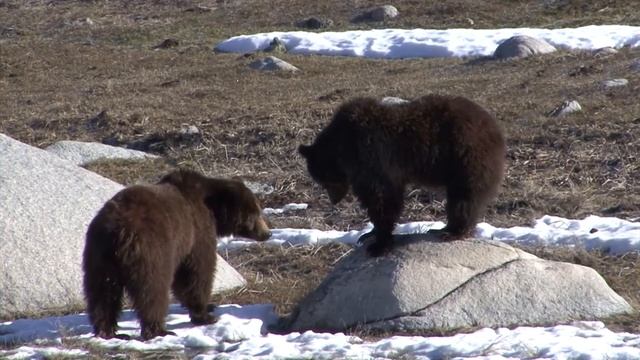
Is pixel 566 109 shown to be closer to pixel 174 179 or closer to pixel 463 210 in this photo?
pixel 463 210

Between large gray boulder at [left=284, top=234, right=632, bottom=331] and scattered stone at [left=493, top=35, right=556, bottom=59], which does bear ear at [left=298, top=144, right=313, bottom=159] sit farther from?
scattered stone at [left=493, top=35, right=556, bottom=59]

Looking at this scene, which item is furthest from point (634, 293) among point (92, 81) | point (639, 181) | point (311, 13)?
point (311, 13)

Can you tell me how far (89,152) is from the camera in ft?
55.4

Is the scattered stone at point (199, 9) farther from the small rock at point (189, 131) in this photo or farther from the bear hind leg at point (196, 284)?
the bear hind leg at point (196, 284)

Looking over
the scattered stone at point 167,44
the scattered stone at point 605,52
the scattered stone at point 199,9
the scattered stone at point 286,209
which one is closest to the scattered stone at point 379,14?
the scattered stone at point 167,44

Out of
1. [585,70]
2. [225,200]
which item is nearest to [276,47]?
[585,70]

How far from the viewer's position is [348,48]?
1291 inches

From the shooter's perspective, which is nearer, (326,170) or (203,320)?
(203,320)

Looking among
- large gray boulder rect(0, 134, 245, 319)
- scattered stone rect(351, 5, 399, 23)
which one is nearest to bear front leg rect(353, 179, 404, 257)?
large gray boulder rect(0, 134, 245, 319)

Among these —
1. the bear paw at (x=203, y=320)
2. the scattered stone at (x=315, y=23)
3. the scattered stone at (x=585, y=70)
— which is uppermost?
the scattered stone at (x=315, y=23)

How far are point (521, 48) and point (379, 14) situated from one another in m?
13.3

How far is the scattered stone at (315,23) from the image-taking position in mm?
38562

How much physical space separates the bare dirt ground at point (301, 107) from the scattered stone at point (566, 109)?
159 mm

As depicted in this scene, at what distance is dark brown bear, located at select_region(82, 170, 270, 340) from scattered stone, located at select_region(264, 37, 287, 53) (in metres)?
23.9
